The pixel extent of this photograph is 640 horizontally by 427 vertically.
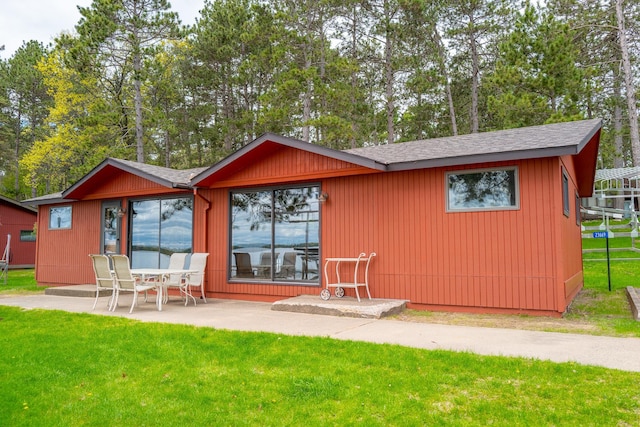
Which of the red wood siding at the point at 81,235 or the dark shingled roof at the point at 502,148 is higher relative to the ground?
the dark shingled roof at the point at 502,148

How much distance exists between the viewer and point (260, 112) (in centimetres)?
1916

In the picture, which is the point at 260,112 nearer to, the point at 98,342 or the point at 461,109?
the point at 461,109

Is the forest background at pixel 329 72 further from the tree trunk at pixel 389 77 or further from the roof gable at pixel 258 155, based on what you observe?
the roof gable at pixel 258 155

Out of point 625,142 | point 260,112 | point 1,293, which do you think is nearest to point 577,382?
point 1,293

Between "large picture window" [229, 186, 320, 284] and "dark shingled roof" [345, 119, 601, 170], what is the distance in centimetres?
164

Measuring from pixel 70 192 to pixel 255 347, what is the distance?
27.3 ft

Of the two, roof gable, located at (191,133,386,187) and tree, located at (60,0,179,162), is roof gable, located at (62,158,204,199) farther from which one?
tree, located at (60,0,179,162)

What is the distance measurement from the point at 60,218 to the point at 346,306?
9.24 metres

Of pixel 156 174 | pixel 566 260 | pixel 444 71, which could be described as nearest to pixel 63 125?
pixel 156 174

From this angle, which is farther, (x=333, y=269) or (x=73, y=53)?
(x=73, y=53)

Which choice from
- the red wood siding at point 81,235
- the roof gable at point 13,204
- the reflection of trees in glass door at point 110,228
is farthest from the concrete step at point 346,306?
the roof gable at point 13,204

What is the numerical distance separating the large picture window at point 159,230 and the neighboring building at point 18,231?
13.9 metres

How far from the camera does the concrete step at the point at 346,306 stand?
639cm

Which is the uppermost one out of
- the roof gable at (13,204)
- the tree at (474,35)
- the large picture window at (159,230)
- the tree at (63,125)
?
the tree at (474,35)
